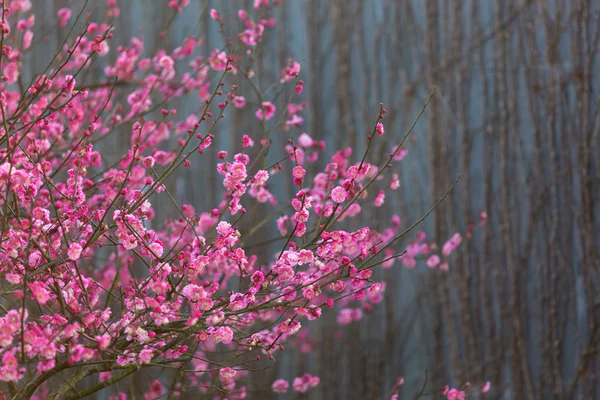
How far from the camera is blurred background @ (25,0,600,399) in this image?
11.0ft

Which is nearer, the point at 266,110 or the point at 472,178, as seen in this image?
the point at 266,110

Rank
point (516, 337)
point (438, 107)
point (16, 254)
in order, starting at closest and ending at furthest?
point (16, 254) < point (516, 337) < point (438, 107)

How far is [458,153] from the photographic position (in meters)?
3.60

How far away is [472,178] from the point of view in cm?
357

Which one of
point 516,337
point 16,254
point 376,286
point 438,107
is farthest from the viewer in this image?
point 438,107

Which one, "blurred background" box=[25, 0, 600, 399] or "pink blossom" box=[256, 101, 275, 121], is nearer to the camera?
"pink blossom" box=[256, 101, 275, 121]

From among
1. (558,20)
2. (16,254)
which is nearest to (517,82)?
(558,20)

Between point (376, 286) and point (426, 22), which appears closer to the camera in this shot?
point (376, 286)

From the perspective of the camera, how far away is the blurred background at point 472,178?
11.0ft

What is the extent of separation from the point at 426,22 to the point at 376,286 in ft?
6.82

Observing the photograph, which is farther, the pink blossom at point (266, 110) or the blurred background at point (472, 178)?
the blurred background at point (472, 178)

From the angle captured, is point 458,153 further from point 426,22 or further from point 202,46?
point 202,46

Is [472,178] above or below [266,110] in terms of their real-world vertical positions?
above

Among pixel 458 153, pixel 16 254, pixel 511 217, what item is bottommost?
pixel 16 254
